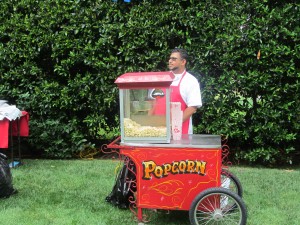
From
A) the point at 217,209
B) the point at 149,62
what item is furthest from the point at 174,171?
the point at 149,62

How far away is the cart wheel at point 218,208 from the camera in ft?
12.6

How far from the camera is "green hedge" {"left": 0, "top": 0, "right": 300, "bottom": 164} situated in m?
6.36

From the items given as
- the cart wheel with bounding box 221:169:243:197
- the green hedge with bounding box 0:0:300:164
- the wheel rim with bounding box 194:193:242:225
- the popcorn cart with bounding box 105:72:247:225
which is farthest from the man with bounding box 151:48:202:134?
the green hedge with bounding box 0:0:300:164

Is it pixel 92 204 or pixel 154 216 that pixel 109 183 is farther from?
pixel 154 216

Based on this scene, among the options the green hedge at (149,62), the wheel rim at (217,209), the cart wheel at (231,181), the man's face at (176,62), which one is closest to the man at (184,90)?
the man's face at (176,62)

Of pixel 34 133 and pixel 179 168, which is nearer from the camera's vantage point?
pixel 179 168

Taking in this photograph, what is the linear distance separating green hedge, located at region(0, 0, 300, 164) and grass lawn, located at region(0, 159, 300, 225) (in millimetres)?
623

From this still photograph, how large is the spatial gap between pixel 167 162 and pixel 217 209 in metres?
0.64

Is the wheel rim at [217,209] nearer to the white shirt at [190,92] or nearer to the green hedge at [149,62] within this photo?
the white shirt at [190,92]

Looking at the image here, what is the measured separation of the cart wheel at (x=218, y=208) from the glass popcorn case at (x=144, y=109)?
0.63 metres

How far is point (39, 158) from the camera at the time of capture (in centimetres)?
746

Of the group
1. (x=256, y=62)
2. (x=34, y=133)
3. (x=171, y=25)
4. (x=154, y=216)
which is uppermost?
(x=171, y=25)

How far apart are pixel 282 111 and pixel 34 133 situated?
13.0ft

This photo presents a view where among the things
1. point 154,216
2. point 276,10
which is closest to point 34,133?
point 154,216
